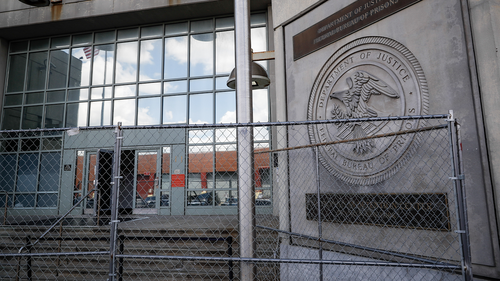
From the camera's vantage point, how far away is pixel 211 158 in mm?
11766

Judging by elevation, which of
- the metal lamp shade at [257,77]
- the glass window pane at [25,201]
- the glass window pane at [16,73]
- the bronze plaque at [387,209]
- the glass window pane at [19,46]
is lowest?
the glass window pane at [25,201]

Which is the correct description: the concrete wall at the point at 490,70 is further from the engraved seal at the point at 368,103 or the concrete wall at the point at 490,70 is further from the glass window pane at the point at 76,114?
the glass window pane at the point at 76,114

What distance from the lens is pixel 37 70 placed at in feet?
45.2

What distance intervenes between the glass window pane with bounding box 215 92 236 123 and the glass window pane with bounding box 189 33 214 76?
3.70 ft

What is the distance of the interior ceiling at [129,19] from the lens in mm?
12078

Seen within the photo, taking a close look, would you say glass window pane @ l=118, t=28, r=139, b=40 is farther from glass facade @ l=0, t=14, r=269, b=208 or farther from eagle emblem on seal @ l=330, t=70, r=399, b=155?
eagle emblem on seal @ l=330, t=70, r=399, b=155

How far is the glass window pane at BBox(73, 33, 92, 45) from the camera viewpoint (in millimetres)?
13562

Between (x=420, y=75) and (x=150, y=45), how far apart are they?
11.5 m

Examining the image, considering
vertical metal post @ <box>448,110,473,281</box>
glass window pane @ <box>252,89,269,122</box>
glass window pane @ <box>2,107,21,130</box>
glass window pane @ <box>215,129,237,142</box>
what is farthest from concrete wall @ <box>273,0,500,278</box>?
glass window pane @ <box>2,107,21,130</box>

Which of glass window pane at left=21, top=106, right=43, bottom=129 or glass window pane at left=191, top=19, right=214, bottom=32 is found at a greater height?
glass window pane at left=191, top=19, right=214, bottom=32

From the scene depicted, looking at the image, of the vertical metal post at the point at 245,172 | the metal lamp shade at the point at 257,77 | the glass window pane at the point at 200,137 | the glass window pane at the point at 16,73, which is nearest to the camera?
the vertical metal post at the point at 245,172

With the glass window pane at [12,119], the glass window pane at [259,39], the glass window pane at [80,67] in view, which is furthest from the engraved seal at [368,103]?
the glass window pane at [12,119]

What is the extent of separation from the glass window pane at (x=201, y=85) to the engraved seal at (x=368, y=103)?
771 cm

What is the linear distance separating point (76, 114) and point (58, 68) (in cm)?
233
